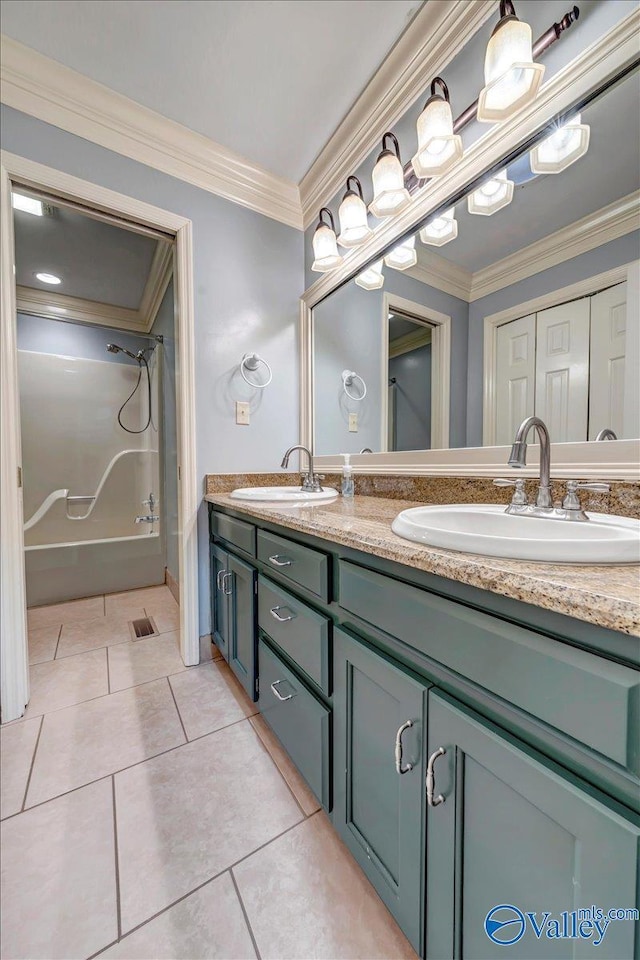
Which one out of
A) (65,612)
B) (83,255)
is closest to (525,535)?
(65,612)

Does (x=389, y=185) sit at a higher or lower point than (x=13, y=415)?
higher

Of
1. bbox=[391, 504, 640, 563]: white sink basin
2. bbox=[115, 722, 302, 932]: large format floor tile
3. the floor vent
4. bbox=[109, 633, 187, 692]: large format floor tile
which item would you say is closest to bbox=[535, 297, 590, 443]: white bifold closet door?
bbox=[391, 504, 640, 563]: white sink basin

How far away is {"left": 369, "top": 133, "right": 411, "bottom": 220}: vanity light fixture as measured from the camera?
1271 millimetres

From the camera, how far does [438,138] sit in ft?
3.50

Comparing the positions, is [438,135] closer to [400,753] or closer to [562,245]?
[562,245]

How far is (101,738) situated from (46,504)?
2265 mm

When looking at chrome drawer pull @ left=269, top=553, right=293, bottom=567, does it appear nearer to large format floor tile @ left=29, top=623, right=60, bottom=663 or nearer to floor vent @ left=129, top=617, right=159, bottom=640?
floor vent @ left=129, top=617, right=159, bottom=640

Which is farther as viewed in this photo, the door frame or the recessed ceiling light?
the recessed ceiling light

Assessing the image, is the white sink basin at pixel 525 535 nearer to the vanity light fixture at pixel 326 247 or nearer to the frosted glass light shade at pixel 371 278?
the frosted glass light shade at pixel 371 278

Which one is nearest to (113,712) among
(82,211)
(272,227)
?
(82,211)

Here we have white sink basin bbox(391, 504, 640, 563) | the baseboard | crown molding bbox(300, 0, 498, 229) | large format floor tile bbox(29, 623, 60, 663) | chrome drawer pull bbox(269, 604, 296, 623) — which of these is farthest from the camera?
the baseboard

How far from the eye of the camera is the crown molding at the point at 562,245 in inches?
31.5

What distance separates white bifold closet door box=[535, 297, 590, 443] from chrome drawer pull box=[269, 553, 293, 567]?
0.78 m

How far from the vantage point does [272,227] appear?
1.90 meters
